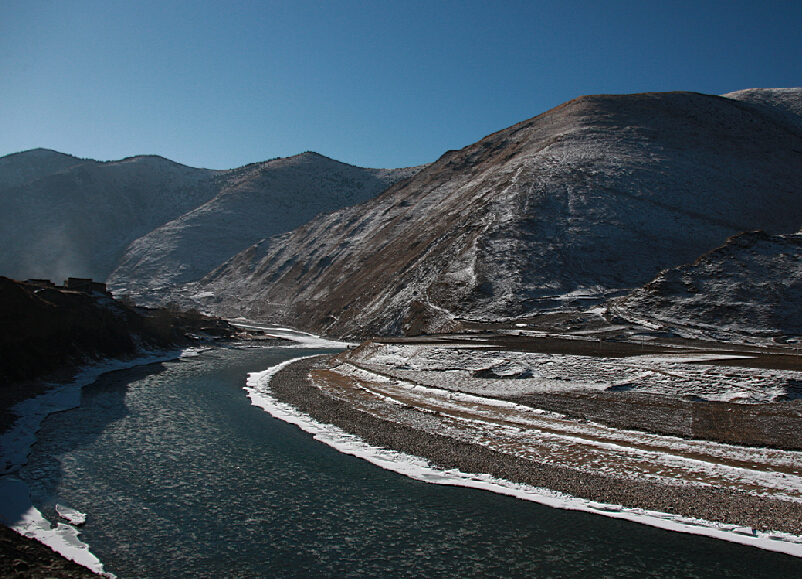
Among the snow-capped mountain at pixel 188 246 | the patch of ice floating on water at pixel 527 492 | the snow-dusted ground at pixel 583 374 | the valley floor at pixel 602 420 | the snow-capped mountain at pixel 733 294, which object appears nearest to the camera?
the patch of ice floating on water at pixel 527 492

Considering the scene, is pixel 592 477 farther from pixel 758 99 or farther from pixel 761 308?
pixel 758 99

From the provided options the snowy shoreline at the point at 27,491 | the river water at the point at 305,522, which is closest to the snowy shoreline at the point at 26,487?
the snowy shoreline at the point at 27,491

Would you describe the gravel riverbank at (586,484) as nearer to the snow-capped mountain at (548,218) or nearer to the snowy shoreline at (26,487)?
the snowy shoreline at (26,487)

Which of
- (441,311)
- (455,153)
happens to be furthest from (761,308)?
(455,153)

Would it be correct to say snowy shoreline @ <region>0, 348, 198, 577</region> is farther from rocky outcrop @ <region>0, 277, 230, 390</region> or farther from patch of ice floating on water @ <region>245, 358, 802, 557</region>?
patch of ice floating on water @ <region>245, 358, 802, 557</region>

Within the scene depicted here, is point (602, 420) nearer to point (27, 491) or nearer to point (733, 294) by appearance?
point (27, 491)

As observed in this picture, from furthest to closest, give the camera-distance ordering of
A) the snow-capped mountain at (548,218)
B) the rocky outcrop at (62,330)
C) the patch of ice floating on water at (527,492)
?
the snow-capped mountain at (548,218), the rocky outcrop at (62,330), the patch of ice floating on water at (527,492)
